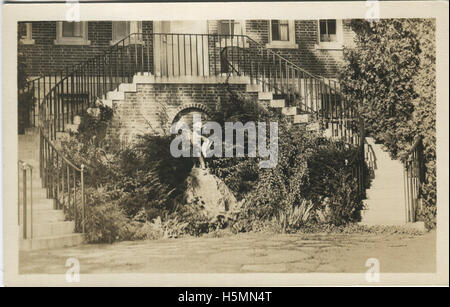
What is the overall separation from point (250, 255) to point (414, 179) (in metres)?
2.10

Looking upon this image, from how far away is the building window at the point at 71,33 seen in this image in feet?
24.8

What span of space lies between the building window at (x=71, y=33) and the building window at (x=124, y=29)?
1.08 ft

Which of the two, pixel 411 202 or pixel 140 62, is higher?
pixel 140 62

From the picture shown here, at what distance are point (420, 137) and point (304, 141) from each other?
1.34m

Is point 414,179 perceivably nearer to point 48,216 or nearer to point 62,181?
point 62,181

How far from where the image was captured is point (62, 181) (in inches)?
298

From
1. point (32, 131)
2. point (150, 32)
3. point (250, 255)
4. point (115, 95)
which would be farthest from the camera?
point (115, 95)

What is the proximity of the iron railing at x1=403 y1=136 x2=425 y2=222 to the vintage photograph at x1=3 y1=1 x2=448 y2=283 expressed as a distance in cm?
2

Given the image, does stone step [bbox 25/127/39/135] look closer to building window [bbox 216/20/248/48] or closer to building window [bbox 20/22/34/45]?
building window [bbox 20/22/34/45]

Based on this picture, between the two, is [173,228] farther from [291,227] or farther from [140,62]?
[140,62]

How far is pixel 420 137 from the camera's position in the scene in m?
7.74

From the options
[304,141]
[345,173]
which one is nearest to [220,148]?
[304,141]

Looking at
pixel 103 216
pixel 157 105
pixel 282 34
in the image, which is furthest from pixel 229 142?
pixel 103 216

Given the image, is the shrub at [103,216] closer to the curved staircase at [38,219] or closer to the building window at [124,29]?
the curved staircase at [38,219]
